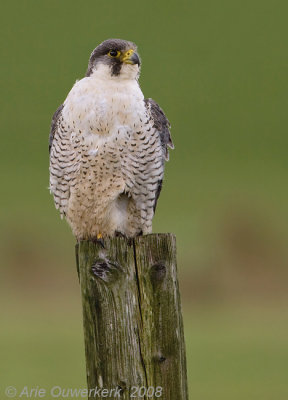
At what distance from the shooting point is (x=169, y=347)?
3984 millimetres

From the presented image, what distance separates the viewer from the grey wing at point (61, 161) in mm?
5633

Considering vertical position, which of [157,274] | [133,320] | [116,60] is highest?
[116,60]

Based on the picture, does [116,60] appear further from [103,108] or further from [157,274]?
[157,274]

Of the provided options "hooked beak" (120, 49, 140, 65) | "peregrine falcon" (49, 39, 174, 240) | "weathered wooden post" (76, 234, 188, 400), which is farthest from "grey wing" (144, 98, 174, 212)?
"weathered wooden post" (76, 234, 188, 400)

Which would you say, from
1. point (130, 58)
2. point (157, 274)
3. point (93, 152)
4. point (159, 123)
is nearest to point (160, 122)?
A: point (159, 123)

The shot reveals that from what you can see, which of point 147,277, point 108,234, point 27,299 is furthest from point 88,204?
point 27,299

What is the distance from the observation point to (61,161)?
5.67 metres

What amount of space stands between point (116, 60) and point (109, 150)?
2.08ft

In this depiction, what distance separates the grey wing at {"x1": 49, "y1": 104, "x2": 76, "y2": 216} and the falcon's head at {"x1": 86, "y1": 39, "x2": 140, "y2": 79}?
335mm

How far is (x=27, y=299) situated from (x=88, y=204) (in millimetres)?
11579

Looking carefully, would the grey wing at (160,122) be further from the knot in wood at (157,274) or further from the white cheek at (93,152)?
the knot in wood at (157,274)

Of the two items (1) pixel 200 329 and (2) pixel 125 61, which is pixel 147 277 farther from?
(1) pixel 200 329

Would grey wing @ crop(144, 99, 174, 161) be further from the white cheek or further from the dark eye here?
the white cheek

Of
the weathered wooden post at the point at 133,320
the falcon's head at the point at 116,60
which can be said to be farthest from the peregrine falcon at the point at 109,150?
the weathered wooden post at the point at 133,320
